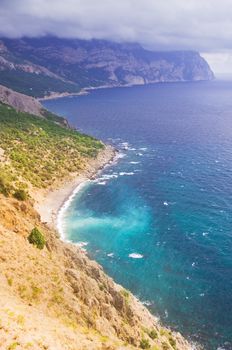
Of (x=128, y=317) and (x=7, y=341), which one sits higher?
(x=7, y=341)

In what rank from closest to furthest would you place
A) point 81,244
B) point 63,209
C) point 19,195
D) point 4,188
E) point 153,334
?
point 153,334, point 4,188, point 19,195, point 81,244, point 63,209

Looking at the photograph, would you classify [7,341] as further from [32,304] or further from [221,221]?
[221,221]

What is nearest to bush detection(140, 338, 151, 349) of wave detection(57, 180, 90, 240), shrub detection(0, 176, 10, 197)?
shrub detection(0, 176, 10, 197)

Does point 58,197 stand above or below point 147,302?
above

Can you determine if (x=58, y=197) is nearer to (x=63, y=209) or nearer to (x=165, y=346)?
(x=63, y=209)

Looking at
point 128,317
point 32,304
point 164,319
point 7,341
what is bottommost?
point 164,319

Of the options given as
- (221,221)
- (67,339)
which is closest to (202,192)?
(221,221)

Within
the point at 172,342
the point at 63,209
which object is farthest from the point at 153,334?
the point at 63,209

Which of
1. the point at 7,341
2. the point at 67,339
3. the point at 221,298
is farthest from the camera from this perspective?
the point at 221,298

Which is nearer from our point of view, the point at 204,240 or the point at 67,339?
the point at 67,339
